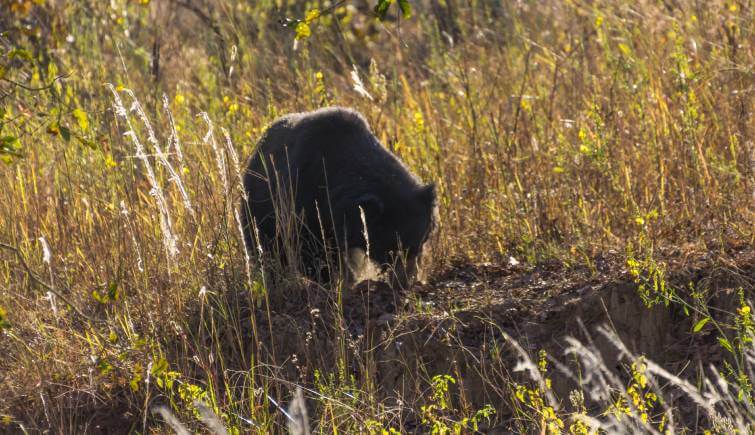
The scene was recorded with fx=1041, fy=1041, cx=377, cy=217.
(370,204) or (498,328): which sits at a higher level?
(370,204)

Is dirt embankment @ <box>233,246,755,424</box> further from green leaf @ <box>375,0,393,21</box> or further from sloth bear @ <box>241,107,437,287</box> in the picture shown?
green leaf @ <box>375,0,393,21</box>

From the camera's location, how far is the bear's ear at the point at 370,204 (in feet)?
17.6

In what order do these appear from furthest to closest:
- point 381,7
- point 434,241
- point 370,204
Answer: point 434,241, point 370,204, point 381,7

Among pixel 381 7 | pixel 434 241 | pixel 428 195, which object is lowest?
pixel 434 241

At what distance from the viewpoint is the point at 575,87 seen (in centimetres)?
700

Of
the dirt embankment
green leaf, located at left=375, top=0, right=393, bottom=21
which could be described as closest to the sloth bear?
the dirt embankment

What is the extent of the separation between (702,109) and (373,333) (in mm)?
2765

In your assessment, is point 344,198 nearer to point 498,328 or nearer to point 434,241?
point 434,241

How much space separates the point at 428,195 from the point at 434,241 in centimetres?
30

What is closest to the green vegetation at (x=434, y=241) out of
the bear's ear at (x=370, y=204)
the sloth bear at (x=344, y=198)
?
the sloth bear at (x=344, y=198)

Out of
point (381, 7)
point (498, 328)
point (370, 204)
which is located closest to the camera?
point (381, 7)

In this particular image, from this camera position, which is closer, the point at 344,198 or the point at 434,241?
the point at 344,198

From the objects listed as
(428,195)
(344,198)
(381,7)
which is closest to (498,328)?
(428,195)

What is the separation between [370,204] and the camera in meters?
5.39
